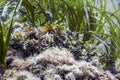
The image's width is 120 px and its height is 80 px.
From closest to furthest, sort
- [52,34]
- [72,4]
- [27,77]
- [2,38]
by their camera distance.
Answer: [27,77] < [2,38] < [52,34] < [72,4]

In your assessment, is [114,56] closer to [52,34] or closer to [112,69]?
[112,69]

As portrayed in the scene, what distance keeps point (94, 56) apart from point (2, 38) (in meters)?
0.66

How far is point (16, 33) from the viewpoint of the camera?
6.14 ft

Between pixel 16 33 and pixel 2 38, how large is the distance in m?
0.24

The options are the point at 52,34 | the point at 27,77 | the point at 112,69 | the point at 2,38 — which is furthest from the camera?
the point at 112,69

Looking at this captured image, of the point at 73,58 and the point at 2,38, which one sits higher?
the point at 2,38

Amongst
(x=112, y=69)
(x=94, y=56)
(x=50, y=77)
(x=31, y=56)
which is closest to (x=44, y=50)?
(x=31, y=56)

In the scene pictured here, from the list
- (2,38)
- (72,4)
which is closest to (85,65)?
(2,38)

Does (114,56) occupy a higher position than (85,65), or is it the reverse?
(85,65)

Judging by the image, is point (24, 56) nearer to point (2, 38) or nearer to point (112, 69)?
point (2, 38)

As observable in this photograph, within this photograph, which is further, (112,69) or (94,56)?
(112,69)

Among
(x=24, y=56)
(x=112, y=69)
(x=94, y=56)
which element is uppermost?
(x=24, y=56)

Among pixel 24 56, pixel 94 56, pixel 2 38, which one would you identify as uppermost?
pixel 2 38

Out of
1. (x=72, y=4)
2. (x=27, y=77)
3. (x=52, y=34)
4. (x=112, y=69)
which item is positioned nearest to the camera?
(x=27, y=77)
